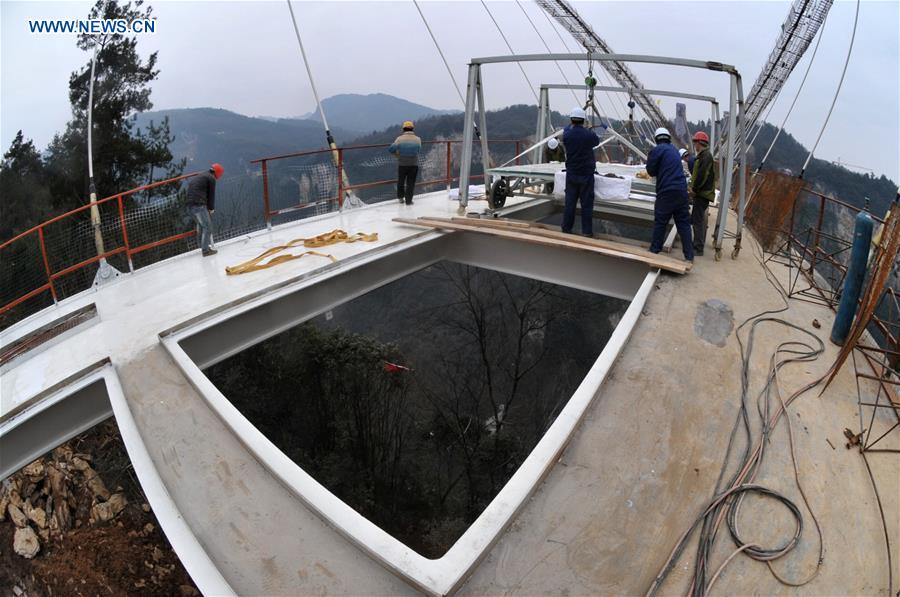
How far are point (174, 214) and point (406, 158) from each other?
6714mm

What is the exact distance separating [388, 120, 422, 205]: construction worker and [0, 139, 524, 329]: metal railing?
1.12 feet

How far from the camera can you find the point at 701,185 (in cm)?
637

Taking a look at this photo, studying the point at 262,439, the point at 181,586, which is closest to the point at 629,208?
the point at 262,439

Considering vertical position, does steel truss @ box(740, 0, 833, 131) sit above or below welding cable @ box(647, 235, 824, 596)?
above

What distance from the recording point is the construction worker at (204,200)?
6422 millimetres

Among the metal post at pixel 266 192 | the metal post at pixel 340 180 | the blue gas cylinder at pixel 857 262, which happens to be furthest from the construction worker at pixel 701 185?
the metal post at pixel 266 192

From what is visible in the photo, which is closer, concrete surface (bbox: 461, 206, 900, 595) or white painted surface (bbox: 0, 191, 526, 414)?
concrete surface (bbox: 461, 206, 900, 595)

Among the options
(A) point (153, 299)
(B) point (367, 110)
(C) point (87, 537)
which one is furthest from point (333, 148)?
(B) point (367, 110)

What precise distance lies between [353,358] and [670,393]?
1135 cm

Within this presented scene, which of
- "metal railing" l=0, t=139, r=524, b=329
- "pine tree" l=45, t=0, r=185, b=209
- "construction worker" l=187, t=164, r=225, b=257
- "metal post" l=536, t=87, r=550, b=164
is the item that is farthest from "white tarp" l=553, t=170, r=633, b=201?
"pine tree" l=45, t=0, r=185, b=209

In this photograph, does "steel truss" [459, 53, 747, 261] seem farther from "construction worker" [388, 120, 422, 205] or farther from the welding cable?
the welding cable

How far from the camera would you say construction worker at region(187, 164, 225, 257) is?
642cm

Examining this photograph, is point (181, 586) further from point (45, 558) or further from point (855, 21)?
point (855, 21)

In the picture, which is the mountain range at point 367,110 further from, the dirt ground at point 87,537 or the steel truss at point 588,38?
the dirt ground at point 87,537
